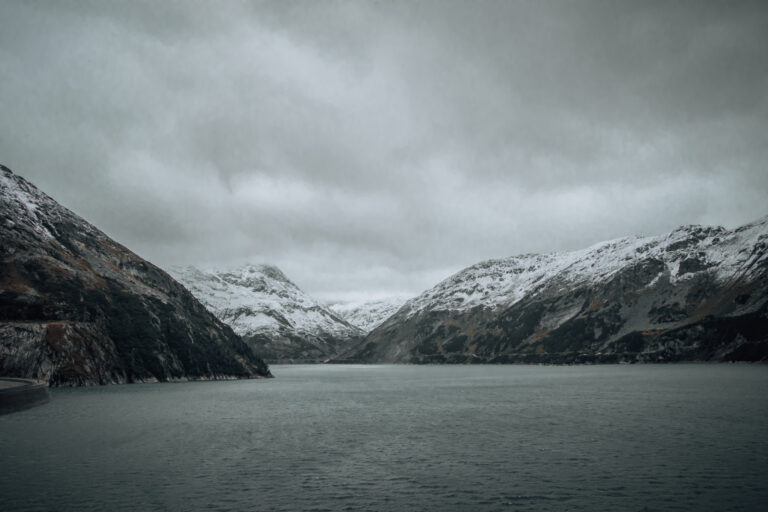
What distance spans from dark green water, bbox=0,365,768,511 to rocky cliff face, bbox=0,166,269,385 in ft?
181

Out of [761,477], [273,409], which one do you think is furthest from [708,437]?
[273,409]

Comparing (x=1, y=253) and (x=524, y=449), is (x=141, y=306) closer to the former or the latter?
(x=1, y=253)

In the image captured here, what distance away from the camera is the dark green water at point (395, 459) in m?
32.1

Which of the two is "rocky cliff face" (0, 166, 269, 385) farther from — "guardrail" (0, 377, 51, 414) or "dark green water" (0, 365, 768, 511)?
"dark green water" (0, 365, 768, 511)

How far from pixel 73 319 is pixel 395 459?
13395 cm

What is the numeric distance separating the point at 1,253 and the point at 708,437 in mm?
185323

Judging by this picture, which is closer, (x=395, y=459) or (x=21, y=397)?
(x=395, y=459)

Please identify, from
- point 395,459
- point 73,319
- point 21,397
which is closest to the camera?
point 395,459

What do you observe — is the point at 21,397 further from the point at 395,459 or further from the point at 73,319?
the point at 395,459

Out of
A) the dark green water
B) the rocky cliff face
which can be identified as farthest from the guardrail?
the rocky cliff face

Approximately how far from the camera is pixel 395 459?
148 feet

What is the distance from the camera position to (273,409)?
91562mm

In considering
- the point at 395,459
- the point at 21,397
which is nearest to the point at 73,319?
the point at 21,397

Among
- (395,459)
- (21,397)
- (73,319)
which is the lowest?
(395,459)
